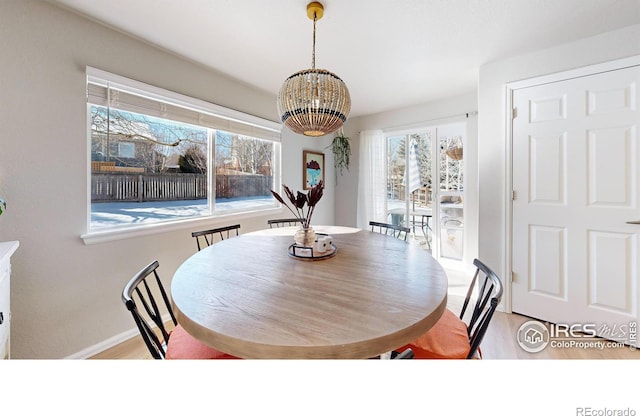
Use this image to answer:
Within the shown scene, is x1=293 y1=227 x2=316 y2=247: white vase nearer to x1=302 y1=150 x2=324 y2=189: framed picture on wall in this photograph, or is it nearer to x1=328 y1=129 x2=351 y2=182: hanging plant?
x1=302 y1=150 x2=324 y2=189: framed picture on wall

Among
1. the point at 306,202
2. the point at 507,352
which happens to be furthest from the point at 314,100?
the point at 507,352

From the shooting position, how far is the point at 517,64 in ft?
7.27

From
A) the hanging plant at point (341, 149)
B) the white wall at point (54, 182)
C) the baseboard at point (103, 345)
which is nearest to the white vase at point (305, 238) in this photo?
the white wall at point (54, 182)

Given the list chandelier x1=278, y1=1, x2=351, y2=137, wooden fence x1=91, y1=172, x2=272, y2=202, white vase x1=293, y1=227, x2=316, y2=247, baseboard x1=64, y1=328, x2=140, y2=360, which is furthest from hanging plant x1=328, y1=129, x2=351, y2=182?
baseboard x1=64, y1=328, x2=140, y2=360

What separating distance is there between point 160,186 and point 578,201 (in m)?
3.49

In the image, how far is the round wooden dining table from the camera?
64cm

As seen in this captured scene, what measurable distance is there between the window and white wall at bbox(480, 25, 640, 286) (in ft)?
7.82

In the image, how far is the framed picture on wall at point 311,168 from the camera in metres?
3.78

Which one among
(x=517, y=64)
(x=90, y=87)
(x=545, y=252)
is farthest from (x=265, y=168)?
(x=545, y=252)

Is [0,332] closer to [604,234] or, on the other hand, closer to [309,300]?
[309,300]

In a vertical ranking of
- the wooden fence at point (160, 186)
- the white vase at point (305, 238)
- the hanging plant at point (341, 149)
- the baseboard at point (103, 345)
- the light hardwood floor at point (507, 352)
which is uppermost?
the hanging plant at point (341, 149)

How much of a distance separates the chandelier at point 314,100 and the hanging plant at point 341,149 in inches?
103

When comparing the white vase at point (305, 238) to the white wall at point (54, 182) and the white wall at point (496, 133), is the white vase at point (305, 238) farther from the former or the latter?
the white wall at point (496, 133)

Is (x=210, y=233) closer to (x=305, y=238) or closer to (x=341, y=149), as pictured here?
(x=305, y=238)
